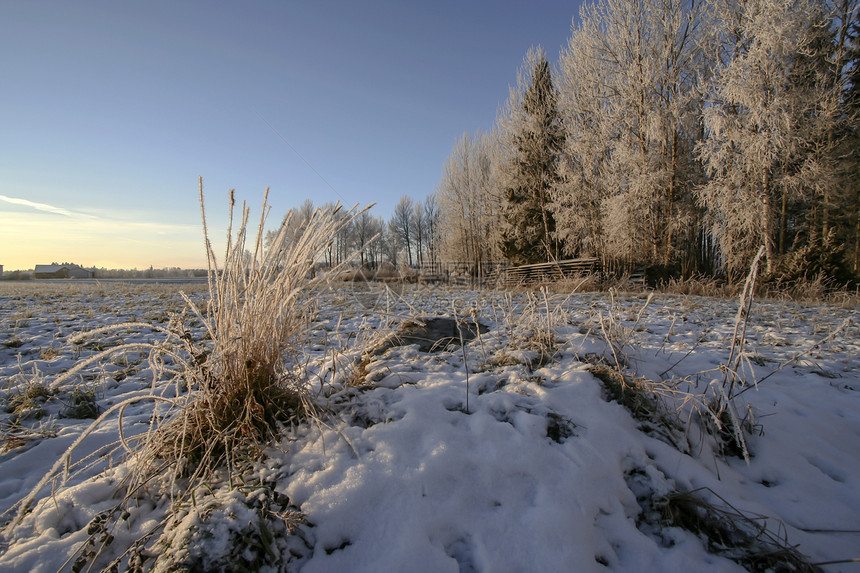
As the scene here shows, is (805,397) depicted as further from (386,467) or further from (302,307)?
(302,307)

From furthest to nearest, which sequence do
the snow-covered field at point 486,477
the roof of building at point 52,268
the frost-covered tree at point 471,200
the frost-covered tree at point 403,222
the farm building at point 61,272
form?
the frost-covered tree at point 403,222, the roof of building at point 52,268, the farm building at point 61,272, the frost-covered tree at point 471,200, the snow-covered field at point 486,477

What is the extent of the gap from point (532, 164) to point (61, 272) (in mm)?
37177

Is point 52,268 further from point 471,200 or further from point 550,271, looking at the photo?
point 550,271

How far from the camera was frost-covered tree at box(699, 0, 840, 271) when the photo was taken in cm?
952

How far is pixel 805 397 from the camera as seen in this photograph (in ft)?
7.88

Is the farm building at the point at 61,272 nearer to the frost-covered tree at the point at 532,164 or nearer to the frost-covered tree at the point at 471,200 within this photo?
the frost-covered tree at the point at 471,200

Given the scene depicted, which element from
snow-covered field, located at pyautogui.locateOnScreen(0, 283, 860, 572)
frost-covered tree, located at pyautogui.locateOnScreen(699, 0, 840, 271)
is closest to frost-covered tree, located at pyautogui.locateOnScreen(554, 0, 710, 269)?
frost-covered tree, located at pyautogui.locateOnScreen(699, 0, 840, 271)

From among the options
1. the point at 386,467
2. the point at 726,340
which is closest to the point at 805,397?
→ the point at 726,340

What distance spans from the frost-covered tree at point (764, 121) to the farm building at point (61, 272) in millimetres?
41288

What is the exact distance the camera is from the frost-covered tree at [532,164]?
54.3 feet

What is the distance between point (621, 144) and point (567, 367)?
40.9ft

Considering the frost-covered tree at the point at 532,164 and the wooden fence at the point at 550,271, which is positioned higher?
the frost-covered tree at the point at 532,164

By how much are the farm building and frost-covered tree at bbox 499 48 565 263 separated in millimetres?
34352

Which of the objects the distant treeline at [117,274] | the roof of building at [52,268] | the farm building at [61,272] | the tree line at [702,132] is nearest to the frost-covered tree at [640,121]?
the tree line at [702,132]
